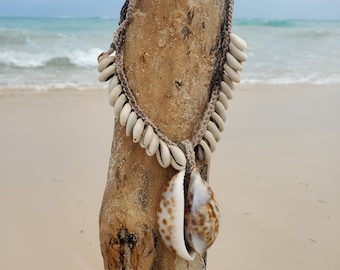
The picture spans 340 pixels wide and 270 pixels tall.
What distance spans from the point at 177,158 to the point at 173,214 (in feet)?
0.40

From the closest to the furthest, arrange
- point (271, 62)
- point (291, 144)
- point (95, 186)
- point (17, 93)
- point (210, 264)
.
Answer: point (210, 264) < point (95, 186) < point (291, 144) < point (17, 93) < point (271, 62)

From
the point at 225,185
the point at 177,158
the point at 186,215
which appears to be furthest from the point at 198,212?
the point at 225,185

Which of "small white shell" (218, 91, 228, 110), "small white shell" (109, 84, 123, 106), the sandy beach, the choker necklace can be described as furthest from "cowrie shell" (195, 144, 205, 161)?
the sandy beach

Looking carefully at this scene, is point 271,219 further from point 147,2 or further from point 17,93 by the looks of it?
point 17,93

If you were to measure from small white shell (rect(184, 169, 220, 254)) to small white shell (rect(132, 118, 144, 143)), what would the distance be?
144 mm

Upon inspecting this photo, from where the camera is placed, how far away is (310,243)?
244cm

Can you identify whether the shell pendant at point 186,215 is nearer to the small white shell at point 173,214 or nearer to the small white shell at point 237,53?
the small white shell at point 173,214

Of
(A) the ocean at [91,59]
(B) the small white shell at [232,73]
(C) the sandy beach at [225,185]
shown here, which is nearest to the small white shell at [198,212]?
(B) the small white shell at [232,73]

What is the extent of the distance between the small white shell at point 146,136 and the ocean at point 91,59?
509 cm

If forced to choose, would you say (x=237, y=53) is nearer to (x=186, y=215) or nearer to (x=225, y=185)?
(x=186, y=215)

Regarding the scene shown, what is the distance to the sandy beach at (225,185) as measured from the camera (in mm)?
2385

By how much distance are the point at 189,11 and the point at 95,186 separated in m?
2.23

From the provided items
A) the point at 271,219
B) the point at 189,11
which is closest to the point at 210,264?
the point at 271,219

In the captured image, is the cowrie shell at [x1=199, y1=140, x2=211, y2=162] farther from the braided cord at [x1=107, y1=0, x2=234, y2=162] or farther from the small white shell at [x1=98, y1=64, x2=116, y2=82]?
the small white shell at [x1=98, y1=64, x2=116, y2=82]
